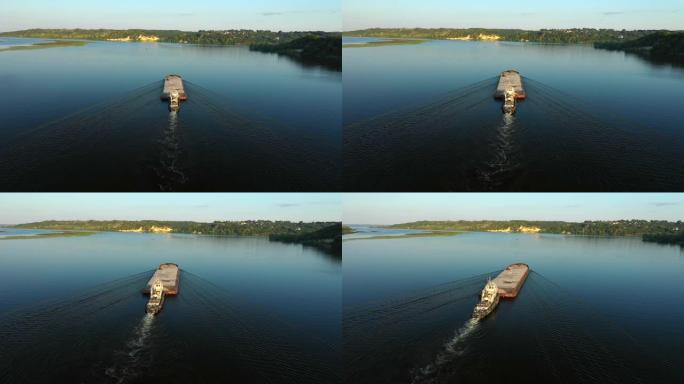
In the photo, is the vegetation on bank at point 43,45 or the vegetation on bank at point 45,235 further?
the vegetation on bank at point 45,235

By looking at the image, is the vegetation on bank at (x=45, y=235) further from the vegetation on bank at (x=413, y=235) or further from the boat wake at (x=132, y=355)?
the boat wake at (x=132, y=355)

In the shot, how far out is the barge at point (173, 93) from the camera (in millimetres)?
42150

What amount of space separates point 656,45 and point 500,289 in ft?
234

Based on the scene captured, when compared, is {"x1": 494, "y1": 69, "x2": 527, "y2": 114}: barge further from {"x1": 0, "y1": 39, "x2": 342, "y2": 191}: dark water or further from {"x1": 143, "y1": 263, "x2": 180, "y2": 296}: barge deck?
{"x1": 143, "y1": 263, "x2": 180, "y2": 296}: barge deck

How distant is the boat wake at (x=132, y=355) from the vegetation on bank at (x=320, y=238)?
42.9 m

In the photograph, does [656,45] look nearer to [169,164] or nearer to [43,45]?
[169,164]

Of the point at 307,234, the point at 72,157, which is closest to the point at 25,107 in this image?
the point at 72,157

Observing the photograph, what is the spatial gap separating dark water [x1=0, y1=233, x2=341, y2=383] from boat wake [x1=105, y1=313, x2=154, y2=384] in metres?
0.04

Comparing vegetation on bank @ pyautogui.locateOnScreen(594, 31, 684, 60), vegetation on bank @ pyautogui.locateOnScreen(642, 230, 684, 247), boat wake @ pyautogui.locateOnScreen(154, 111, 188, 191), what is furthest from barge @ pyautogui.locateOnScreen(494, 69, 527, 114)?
vegetation on bank @ pyautogui.locateOnScreen(594, 31, 684, 60)

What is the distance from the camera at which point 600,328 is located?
1212 inches

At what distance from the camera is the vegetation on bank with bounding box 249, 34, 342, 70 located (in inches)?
3145

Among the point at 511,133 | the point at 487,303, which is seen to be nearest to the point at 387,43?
the point at 511,133

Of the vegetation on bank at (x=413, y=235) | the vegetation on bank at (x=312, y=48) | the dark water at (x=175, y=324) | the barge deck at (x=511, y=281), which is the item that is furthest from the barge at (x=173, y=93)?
the vegetation on bank at (x=413, y=235)

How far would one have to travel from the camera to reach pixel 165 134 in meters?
37.3
